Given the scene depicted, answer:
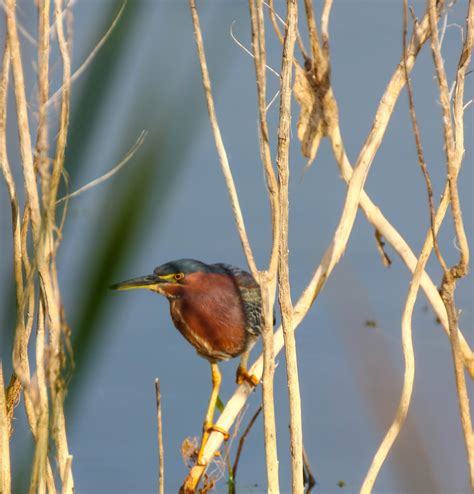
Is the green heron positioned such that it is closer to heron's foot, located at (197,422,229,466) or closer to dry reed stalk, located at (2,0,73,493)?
heron's foot, located at (197,422,229,466)

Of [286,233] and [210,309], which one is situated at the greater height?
[286,233]

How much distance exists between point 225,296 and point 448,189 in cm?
105

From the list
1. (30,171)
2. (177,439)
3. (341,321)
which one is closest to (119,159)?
(341,321)

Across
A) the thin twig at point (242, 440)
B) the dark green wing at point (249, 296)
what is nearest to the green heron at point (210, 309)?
the dark green wing at point (249, 296)

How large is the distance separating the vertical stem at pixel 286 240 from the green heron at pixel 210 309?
0.95 meters

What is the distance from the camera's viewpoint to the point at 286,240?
5.69 feet

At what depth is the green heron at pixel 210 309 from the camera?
2781 millimetres

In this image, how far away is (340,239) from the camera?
233cm

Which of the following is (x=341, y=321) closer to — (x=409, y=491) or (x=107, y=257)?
(x=409, y=491)

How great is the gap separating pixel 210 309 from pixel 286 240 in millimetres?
1110

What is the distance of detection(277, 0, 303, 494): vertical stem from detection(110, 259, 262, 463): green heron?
3.10 feet

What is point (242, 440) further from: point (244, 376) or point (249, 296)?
point (249, 296)

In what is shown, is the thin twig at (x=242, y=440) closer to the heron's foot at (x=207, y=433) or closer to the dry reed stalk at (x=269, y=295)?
the heron's foot at (x=207, y=433)

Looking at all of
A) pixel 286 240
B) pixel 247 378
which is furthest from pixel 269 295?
pixel 247 378
